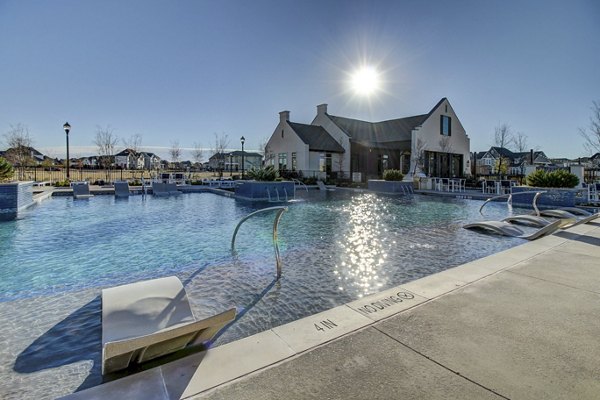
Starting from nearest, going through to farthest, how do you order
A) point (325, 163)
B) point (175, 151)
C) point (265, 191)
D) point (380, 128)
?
point (265, 191) < point (325, 163) < point (380, 128) < point (175, 151)

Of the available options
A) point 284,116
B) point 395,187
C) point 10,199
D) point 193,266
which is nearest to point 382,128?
point 284,116

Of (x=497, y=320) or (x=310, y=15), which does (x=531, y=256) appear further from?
(x=310, y=15)

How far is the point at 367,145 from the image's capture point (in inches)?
1217

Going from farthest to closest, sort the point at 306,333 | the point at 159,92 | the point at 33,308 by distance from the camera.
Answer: the point at 159,92
the point at 33,308
the point at 306,333

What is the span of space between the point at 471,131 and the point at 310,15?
28.9 m

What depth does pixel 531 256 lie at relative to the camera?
537 cm

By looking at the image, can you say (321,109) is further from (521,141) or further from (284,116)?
(521,141)

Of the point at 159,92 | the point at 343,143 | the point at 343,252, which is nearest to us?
the point at 343,252

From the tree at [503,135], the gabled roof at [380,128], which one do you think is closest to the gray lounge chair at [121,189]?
the gabled roof at [380,128]

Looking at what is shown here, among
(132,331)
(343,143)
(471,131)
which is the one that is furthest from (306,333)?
(471,131)

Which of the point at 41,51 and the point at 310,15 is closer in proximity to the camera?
the point at 41,51

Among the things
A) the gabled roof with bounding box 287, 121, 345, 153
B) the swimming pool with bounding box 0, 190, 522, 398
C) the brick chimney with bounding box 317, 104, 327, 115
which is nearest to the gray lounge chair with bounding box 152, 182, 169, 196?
the swimming pool with bounding box 0, 190, 522, 398

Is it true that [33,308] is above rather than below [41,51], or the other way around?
below

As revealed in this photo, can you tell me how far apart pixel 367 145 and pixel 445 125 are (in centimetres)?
918
